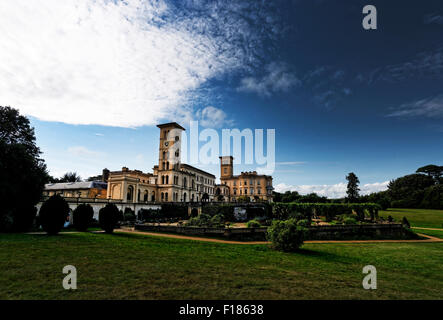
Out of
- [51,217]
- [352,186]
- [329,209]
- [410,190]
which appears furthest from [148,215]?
[410,190]

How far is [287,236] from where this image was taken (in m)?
15.0

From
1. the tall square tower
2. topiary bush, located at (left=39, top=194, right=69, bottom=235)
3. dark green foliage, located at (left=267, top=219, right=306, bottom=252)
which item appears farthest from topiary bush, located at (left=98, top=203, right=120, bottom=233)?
the tall square tower

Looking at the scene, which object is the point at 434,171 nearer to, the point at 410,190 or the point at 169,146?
the point at 410,190

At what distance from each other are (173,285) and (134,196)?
134 feet

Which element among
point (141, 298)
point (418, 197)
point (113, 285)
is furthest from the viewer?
point (418, 197)

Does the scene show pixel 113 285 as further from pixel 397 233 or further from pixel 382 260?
pixel 397 233

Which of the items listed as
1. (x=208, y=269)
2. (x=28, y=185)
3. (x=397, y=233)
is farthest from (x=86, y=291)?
(x=397, y=233)

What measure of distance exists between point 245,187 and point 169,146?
30.2 metres

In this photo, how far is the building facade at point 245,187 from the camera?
71.2m

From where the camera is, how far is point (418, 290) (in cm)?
780

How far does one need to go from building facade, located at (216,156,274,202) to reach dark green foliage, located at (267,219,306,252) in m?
53.3

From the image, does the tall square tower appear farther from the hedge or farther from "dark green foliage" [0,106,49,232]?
"dark green foliage" [0,106,49,232]

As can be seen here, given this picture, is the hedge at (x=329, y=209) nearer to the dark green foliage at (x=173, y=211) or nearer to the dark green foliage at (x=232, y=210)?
the dark green foliage at (x=232, y=210)

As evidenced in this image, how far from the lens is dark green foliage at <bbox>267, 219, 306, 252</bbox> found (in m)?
15.1
